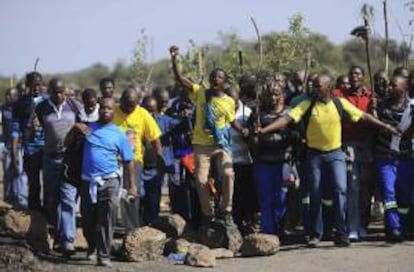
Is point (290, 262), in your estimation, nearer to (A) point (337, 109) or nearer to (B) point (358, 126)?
(A) point (337, 109)

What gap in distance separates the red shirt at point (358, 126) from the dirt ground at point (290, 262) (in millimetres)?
1413

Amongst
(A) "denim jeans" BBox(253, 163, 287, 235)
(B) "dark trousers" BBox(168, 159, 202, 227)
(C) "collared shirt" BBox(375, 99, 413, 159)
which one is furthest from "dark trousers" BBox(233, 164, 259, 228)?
(C) "collared shirt" BBox(375, 99, 413, 159)

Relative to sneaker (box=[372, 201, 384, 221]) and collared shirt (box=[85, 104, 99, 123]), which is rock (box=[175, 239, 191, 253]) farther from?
sneaker (box=[372, 201, 384, 221])

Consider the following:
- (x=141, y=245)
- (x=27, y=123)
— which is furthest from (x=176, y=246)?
(x=27, y=123)

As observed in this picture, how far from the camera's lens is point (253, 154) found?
10.1 m

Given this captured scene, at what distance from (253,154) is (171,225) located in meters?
1.38

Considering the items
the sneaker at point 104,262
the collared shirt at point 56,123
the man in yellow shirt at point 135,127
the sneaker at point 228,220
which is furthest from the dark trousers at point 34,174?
the sneaker at point 228,220

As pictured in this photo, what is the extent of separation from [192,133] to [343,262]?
2.58 metres

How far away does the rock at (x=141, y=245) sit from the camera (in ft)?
29.5

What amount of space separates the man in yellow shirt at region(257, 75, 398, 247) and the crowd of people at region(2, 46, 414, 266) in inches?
0.5

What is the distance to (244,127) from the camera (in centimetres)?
1008

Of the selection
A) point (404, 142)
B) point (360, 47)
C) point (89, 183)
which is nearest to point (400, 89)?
point (404, 142)

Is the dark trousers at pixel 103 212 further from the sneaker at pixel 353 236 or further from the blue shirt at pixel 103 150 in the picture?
the sneaker at pixel 353 236

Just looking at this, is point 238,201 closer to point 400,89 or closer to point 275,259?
point 275,259
